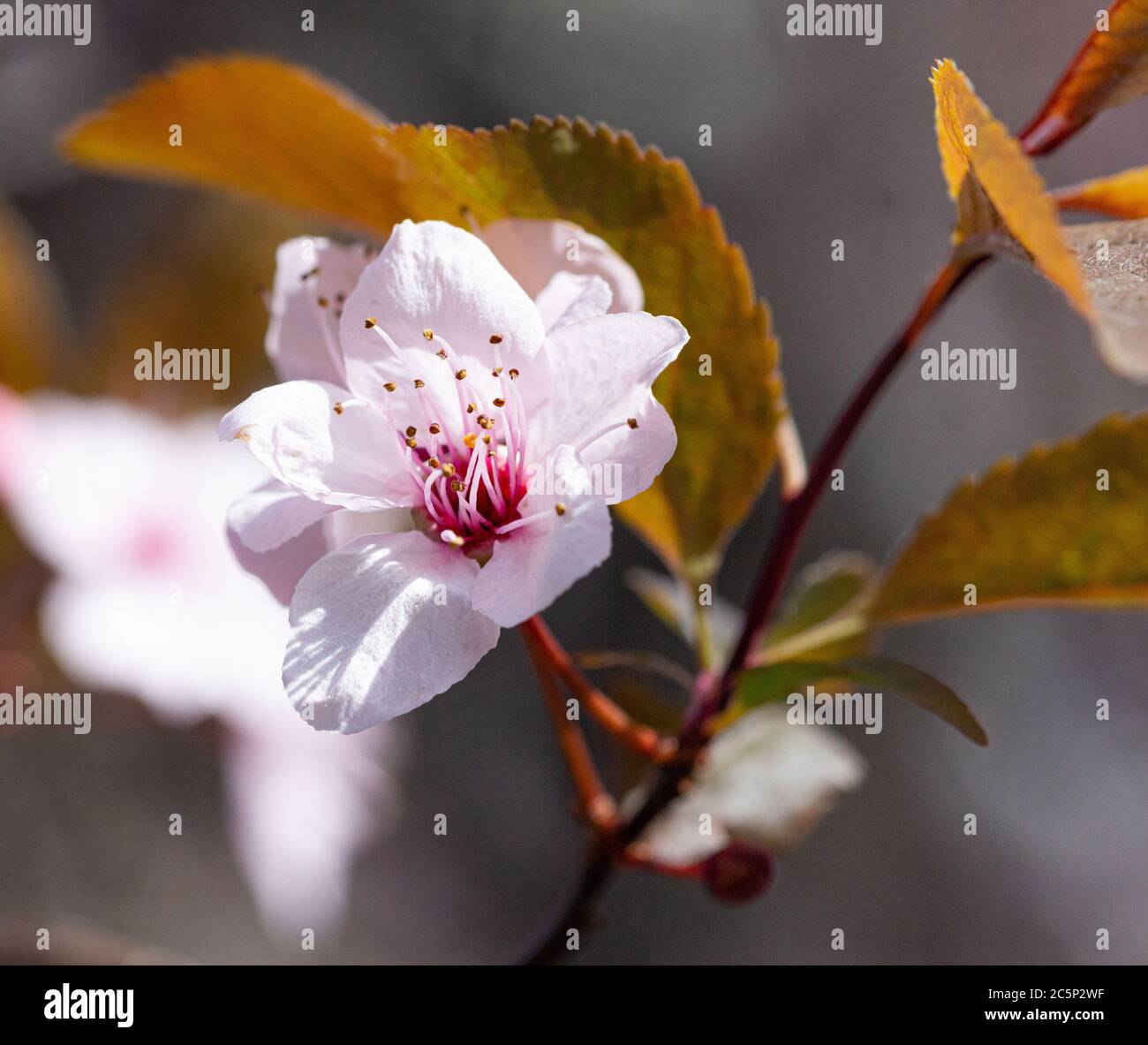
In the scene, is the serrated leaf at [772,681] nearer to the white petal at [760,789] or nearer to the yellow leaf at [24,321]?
the white petal at [760,789]

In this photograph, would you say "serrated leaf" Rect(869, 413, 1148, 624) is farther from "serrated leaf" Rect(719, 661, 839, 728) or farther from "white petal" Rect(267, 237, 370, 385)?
"white petal" Rect(267, 237, 370, 385)

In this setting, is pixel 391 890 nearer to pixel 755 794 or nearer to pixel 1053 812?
pixel 1053 812

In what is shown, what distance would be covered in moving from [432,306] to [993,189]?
25cm

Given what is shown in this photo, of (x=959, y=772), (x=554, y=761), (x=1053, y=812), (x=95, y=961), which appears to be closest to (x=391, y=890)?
(x=554, y=761)

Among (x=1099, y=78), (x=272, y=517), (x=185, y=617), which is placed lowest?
(x=185, y=617)

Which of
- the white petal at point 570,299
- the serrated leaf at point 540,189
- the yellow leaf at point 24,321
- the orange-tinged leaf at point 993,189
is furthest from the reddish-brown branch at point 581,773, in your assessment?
the yellow leaf at point 24,321

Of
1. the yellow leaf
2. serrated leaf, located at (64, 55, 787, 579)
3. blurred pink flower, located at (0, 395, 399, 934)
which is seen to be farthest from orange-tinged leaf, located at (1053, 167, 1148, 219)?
the yellow leaf

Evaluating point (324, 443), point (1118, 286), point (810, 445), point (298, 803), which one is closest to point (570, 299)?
point (324, 443)

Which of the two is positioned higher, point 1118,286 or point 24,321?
point 24,321

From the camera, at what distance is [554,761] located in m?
2.61

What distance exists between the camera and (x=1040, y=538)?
0.64 m

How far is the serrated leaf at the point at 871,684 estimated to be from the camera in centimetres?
54

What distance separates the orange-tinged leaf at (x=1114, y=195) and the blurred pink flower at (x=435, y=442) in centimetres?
24

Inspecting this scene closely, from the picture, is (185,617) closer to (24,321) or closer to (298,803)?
(298,803)
